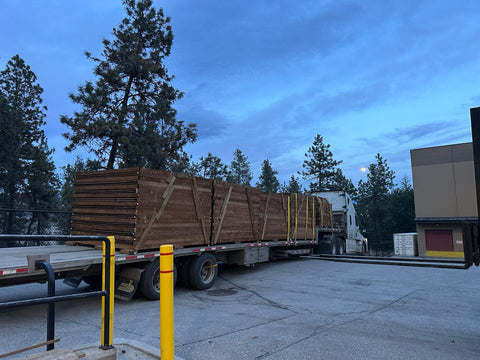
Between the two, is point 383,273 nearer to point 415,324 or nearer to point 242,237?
point 242,237

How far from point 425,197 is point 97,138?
27.5 m

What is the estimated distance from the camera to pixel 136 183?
750 centimetres

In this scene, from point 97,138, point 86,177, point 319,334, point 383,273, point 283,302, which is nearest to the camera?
point 319,334

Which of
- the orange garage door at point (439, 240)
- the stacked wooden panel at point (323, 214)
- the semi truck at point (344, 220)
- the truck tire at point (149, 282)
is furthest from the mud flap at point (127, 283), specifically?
the orange garage door at point (439, 240)

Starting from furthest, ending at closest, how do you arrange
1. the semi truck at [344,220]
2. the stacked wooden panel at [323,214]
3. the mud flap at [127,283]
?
the semi truck at [344,220]
the stacked wooden panel at [323,214]
the mud flap at [127,283]

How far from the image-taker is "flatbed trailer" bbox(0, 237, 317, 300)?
573 centimetres

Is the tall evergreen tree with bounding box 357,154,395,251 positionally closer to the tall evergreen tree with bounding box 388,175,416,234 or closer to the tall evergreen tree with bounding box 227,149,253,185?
the tall evergreen tree with bounding box 388,175,416,234

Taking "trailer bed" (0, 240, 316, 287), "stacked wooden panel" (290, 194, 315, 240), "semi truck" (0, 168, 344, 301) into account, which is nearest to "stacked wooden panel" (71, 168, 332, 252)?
"semi truck" (0, 168, 344, 301)

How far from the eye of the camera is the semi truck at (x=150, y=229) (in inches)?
271

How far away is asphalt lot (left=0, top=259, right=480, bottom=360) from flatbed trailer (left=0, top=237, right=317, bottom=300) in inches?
15.3

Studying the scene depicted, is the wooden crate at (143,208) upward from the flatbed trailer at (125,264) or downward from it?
upward

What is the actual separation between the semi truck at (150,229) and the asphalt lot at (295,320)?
0.63 meters

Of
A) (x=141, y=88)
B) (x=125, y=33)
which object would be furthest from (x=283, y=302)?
(x=125, y=33)

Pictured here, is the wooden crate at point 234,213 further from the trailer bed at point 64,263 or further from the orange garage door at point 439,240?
the orange garage door at point 439,240
